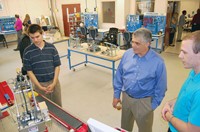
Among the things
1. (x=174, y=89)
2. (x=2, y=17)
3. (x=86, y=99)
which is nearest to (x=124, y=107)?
(x=86, y=99)

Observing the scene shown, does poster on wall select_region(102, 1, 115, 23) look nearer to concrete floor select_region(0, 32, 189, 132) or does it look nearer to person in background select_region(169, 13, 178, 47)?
person in background select_region(169, 13, 178, 47)

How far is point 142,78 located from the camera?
175 centimetres

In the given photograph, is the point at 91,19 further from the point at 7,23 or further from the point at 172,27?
the point at 7,23

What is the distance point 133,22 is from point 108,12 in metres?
1.82

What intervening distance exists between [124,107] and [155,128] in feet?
3.62

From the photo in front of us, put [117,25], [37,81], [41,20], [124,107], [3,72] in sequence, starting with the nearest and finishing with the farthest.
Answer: [124,107] → [37,81] → [3,72] → [117,25] → [41,20]

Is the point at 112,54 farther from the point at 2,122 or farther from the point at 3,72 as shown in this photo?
the point at 3,72

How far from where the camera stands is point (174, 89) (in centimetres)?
396

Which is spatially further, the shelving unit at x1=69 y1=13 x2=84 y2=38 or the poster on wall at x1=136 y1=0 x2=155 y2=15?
the shelving unit at x1=69 y1=13 x2=84 y2=38

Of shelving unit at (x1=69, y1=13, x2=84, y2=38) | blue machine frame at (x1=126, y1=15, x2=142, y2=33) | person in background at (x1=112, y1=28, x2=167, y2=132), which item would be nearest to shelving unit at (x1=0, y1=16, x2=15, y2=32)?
shelving unit at (x1=69, y1=13, x2=84, y2=38)

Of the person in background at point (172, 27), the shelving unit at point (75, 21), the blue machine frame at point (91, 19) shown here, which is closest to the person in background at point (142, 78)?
the person in background at point (172, 27)

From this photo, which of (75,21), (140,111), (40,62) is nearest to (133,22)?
→ (75,21)

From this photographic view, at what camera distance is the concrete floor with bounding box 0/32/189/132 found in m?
3.10

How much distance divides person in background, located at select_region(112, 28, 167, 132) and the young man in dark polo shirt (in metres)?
0.95
